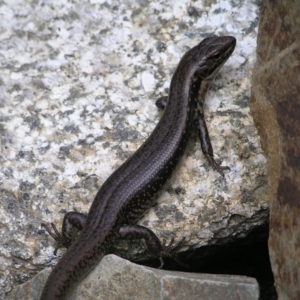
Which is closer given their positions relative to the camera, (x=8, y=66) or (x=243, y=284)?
(x=243, y=284)

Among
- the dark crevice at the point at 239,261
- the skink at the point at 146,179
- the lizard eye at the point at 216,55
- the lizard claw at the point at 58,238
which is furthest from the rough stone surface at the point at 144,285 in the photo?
the lizard eye at the point at 216,55

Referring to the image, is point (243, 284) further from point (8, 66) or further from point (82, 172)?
point (8, 66)

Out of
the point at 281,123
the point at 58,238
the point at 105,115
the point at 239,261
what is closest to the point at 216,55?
the point at 105,115

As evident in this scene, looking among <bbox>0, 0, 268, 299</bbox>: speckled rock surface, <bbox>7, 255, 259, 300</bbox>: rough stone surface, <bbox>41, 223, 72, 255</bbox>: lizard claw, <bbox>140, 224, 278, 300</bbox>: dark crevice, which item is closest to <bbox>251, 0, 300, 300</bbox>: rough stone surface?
<bbox>7, 255, 259, 300</bbox>: rough stone surface

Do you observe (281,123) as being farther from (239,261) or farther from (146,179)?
(239,261)

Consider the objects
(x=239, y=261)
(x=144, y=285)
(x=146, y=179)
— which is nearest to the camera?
(x=144, y=285)

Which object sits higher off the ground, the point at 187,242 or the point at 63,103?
the point at 63,103

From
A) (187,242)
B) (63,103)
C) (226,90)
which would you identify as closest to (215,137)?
(226,90)
